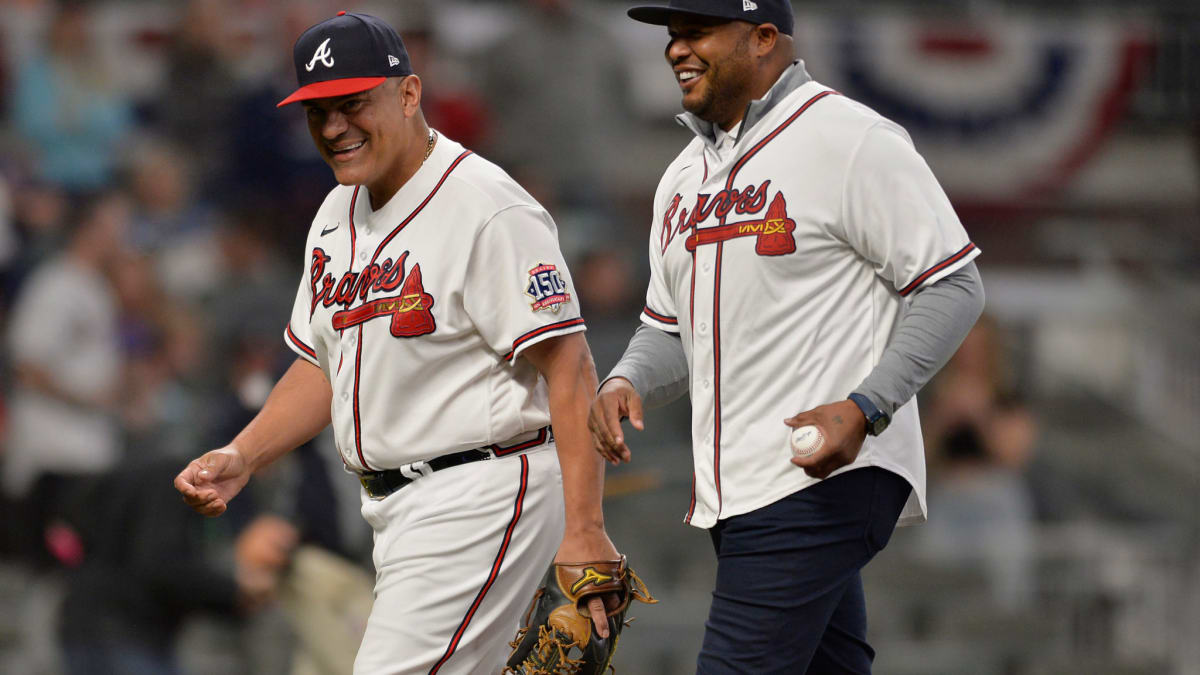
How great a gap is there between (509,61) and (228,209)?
1.81 metres

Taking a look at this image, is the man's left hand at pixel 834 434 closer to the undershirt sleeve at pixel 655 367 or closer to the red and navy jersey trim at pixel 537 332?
the undershirt sleeve at pixel 655 367

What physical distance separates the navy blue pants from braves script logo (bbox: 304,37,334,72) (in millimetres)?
1296

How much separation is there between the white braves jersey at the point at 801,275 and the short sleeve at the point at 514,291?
337 millimetres

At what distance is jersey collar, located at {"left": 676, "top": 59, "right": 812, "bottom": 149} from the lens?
3.28 meters

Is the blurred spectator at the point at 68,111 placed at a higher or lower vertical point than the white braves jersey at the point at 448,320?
lower

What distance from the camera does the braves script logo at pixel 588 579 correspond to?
330cm

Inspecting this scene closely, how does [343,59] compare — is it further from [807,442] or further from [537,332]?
[807,442]

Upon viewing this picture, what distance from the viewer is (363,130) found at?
11.6ft

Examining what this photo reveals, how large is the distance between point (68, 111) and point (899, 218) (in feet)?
24.4

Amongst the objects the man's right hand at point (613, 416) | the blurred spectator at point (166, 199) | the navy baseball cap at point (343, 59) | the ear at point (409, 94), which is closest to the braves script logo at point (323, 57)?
the navy baseball cap at point (343, 59)

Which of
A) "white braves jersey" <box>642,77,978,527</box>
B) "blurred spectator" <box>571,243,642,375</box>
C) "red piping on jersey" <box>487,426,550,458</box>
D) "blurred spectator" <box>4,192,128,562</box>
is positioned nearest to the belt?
"red piping on jersey" <box>487,426,550,458</box>

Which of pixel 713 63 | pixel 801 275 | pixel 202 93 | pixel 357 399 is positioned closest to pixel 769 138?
pixel 713 63

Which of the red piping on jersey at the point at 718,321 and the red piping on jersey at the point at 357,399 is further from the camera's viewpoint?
the red piping on jersey at the point at 357,399

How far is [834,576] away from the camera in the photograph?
10.4ft
